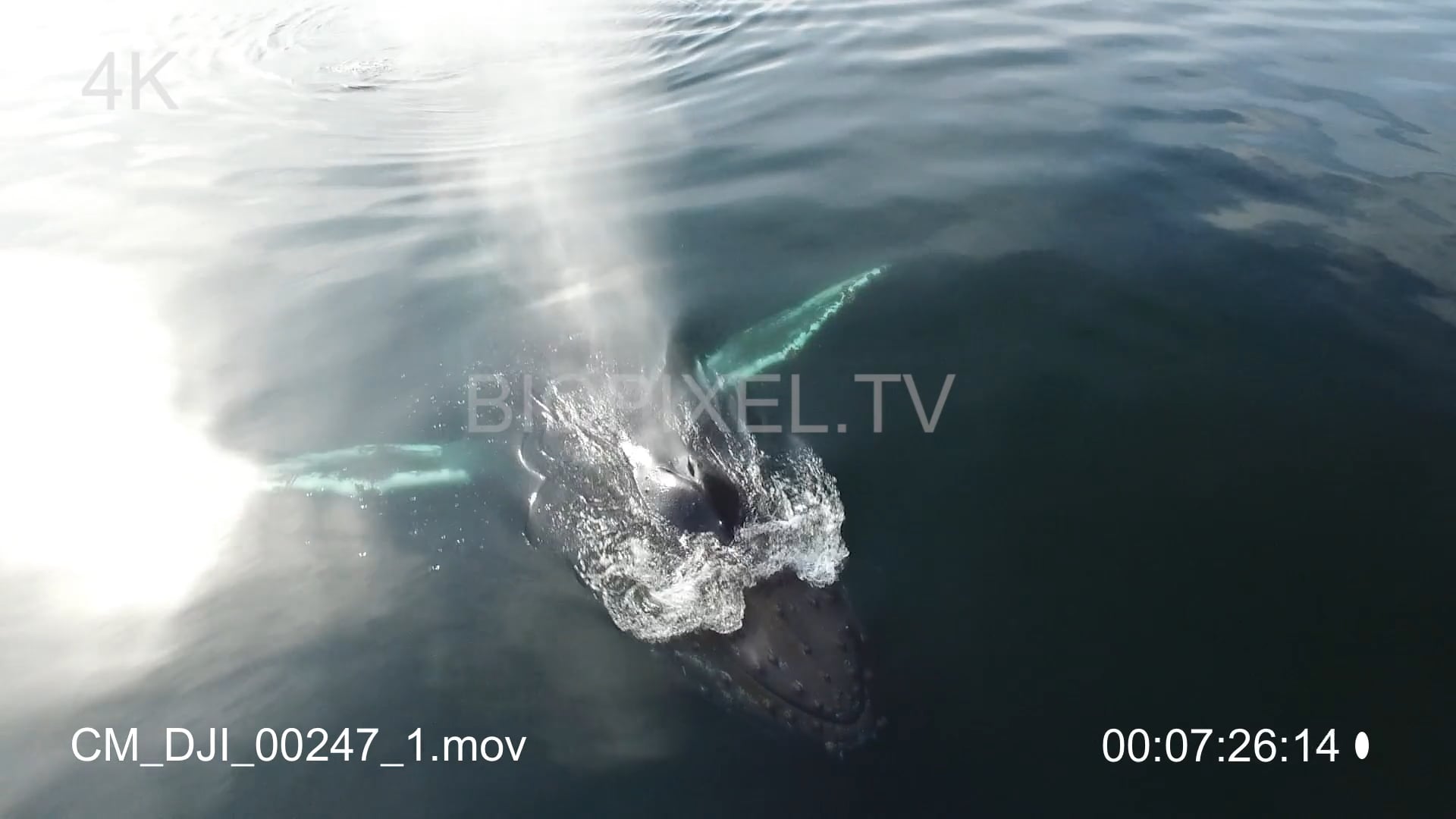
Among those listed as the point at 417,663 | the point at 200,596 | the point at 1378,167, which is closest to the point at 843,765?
the point at 417,663

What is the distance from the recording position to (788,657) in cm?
969

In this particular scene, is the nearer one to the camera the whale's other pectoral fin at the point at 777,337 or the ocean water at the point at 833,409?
the ocean water at the point at 833,409

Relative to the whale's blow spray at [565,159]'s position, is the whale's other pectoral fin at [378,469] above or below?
below

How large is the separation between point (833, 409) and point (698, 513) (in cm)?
307

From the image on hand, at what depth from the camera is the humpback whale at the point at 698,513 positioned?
31.5 feet

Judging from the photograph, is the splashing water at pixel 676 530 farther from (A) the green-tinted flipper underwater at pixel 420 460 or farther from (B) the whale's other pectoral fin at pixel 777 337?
(B) the whale's other pectoral fin at pixel 777 337

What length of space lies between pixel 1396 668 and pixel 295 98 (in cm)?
2880

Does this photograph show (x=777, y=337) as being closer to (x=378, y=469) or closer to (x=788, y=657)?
(x=788, y=657)

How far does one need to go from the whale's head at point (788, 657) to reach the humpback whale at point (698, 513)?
0.06ft

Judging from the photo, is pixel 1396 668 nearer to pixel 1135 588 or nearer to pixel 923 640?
pixel 1135 588

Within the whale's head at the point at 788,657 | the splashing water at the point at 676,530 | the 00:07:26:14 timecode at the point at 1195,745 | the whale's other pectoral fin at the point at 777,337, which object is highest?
the whale's other pectoral fin at the point at 777,337

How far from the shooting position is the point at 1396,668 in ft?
30.0

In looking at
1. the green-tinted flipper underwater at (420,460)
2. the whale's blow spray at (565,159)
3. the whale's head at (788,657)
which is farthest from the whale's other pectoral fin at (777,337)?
the whale's head at (788,657)

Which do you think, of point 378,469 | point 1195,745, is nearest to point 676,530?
point 378,469
